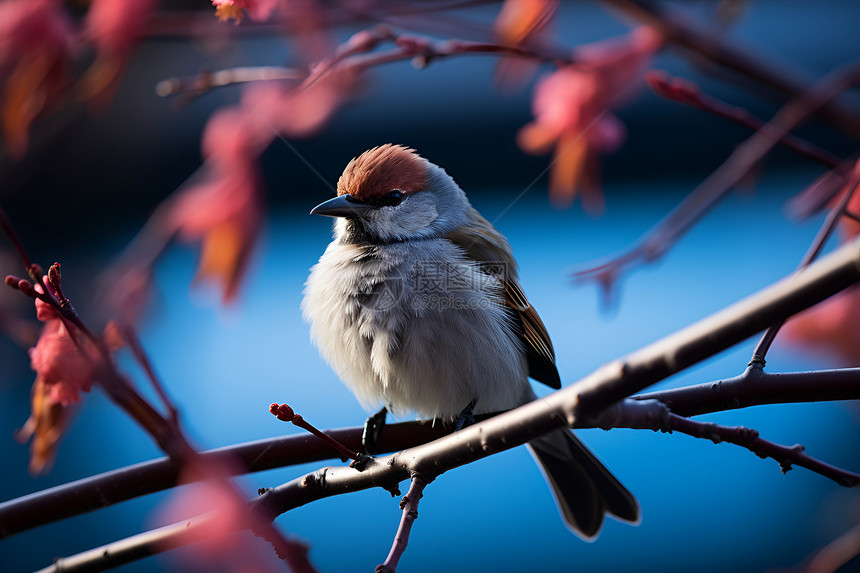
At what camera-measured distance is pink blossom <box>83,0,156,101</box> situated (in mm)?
984

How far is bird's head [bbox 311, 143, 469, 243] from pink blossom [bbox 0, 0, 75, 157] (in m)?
0.41

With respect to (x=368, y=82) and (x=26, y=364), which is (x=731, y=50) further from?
(x=26, y=364)

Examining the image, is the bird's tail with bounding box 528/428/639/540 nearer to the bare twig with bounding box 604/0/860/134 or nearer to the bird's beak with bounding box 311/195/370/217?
the bird's beak with bounding box 311/195/370/217

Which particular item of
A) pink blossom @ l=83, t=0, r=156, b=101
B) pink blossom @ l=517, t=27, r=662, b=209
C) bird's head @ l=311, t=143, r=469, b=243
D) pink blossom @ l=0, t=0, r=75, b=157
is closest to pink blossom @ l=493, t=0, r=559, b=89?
pink blossom @ l=517, t=27, r=662, b=209

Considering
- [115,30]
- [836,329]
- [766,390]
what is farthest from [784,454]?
[115,30]

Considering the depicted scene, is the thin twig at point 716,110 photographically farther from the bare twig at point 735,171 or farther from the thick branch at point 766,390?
the thick branch at point 766,390

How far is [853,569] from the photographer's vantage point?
88.4 inches

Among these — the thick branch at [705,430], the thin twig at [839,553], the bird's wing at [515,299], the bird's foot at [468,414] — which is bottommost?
the thin twig at [839,553]

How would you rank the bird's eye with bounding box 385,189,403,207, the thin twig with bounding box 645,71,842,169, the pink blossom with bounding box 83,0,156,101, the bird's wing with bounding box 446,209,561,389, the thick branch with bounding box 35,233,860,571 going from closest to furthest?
the thick branch with bounding box 35,233,860,571
the thin twig with bounding box 645,71,842,169
the pink blossom with bounding box 83,0,156,101
the bird's eye with bounding box 385,189,403,207
the bird's wing with bounding box 446,209,561,389

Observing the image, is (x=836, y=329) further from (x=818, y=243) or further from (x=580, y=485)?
(x=580, y=485)

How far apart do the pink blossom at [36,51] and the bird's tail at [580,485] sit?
1036 mm

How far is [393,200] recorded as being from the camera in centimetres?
129

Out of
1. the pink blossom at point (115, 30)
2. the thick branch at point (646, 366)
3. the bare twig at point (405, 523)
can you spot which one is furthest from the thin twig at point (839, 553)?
the pink blossom at point (115, 30)

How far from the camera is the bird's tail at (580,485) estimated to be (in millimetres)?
1385
